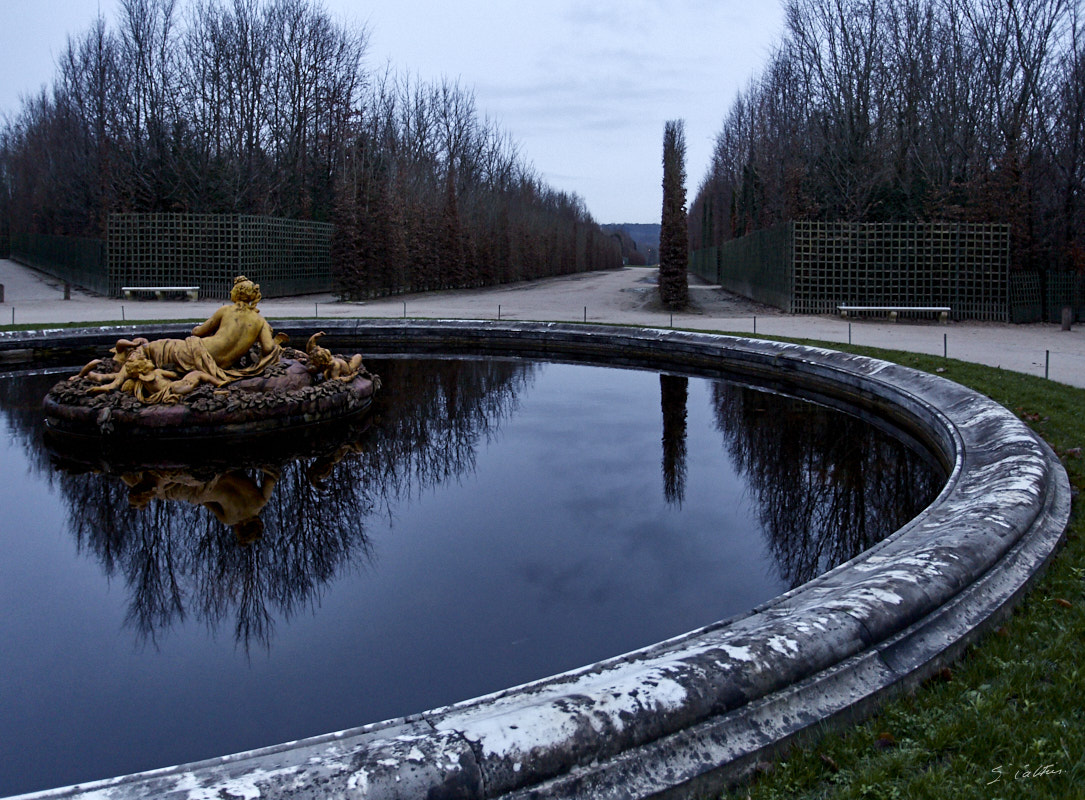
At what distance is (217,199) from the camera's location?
1411 inches

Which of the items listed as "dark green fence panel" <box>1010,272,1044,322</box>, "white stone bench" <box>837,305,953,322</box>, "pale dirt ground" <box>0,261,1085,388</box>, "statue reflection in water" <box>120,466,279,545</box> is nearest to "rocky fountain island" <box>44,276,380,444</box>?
"statue reflection in water" <box>120,466,279,545</box>

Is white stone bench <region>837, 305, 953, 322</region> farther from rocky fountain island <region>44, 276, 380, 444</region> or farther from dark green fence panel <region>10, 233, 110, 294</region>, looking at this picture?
dark green fence panel <region>10, 233, 110, 294</region>

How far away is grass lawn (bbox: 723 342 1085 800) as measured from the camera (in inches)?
112

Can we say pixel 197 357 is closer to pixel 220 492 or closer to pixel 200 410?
pixel 200 410

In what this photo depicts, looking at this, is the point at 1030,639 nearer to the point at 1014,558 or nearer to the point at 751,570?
the point at 1014,558

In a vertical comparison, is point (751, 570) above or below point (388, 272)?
below

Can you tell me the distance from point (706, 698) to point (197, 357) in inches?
319

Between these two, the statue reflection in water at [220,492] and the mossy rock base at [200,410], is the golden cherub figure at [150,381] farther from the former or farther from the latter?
the statue reflection in water at [220,492]

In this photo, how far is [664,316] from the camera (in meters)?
23.3

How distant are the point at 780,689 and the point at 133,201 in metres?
36.9

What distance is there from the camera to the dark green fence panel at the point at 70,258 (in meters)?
30.2

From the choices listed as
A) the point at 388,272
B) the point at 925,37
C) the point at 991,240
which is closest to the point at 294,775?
the point at 991,240

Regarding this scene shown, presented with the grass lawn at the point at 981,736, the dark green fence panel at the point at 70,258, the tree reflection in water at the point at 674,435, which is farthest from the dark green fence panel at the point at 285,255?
the grass lawn at the point at 981,736

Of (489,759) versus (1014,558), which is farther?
(1014,558)
